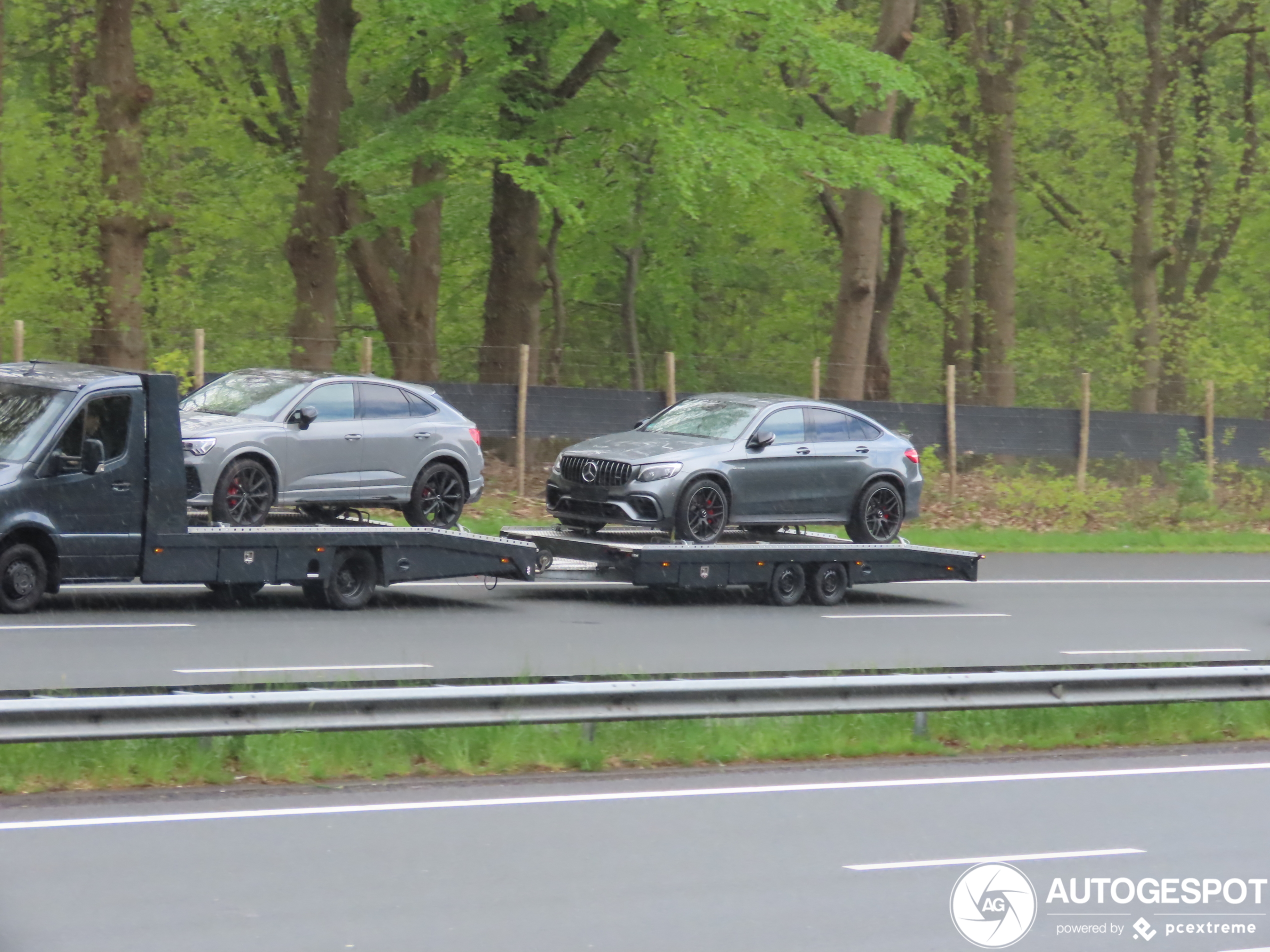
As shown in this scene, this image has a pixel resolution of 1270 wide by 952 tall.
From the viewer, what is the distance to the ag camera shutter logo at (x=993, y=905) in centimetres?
693

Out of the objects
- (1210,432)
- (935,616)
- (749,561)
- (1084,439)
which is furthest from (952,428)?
(749,561)

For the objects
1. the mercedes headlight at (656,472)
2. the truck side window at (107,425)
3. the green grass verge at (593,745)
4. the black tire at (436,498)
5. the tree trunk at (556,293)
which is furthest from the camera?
the tree trunk at (556,293)

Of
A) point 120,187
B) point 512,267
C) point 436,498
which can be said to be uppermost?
point 120,187

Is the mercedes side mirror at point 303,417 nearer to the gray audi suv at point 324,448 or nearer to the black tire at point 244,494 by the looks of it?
the gray audi suv at point 324,448

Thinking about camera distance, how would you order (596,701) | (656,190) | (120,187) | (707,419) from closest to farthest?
(596,701), (707,419), (120,187), (656,190)

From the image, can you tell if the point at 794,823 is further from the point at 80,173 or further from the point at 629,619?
the point at 80,173

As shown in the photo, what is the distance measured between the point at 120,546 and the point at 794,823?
7.06 m

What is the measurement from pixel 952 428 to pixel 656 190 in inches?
249

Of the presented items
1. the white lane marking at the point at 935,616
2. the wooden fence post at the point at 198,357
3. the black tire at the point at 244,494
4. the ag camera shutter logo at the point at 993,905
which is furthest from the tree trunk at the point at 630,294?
the ag camera shutter logo at the point at 993,905

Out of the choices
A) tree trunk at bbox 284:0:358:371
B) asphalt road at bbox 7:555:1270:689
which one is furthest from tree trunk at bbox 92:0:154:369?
asphalt road at bbox 7:555:1270:689

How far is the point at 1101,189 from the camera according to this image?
4788 centimetres

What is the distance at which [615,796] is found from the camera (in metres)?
9.37

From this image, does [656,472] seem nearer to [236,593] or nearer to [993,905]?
[236,593]

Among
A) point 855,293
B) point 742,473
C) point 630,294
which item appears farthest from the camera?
point 630,294
